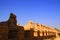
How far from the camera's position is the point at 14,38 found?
13.1 meters

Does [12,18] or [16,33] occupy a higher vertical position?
[12,18]

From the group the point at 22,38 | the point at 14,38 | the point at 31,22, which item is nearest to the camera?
the point at 14,38

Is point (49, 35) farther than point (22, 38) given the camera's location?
Yes

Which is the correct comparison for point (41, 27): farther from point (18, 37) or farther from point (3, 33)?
point (3, 33)

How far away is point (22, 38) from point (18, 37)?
0.74 meters

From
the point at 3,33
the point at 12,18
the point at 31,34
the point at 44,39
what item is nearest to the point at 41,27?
the point at 44,39

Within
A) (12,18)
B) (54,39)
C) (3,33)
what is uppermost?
(12,18)

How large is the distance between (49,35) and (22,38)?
10418mm

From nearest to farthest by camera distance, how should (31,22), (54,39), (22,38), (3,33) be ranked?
1. (3,33)
2. (22,38)
3. (31,22)
4. (54,39)

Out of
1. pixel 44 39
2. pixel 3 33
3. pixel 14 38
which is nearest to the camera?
pixel 3 33

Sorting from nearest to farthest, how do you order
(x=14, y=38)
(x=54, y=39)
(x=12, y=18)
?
(x=14, y=38) → (x=12, y=18) → (x=54, y=39)

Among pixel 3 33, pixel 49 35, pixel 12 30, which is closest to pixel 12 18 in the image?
pixel 12 30

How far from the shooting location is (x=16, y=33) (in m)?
13.5

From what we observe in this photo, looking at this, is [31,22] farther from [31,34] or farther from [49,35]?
[31,34]
